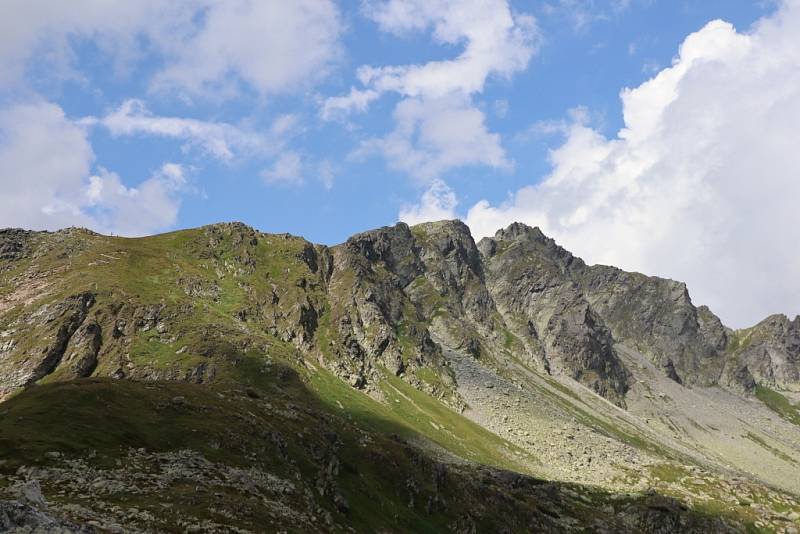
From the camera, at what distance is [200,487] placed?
44.2 meters

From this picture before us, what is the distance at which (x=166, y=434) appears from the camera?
55.3m

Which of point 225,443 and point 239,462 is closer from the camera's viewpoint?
point 239,462

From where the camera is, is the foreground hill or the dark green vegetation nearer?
the dark green vegetation

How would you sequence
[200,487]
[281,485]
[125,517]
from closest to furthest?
[125,517], [200,487], [281,485]

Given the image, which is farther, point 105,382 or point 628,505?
point 628,505

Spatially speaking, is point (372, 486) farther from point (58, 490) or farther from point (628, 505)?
point (628, 505)

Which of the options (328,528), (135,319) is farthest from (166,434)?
(135,319)

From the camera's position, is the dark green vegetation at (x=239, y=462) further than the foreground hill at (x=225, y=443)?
No

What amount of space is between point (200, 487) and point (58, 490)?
1000 cm

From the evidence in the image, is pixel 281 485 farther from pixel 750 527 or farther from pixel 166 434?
pixel 750 527

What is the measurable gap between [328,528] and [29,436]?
2402 cm

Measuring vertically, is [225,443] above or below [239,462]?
above

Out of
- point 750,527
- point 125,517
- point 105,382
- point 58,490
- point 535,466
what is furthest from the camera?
point 535,466

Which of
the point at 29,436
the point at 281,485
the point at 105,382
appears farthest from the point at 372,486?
the point at 29,436
